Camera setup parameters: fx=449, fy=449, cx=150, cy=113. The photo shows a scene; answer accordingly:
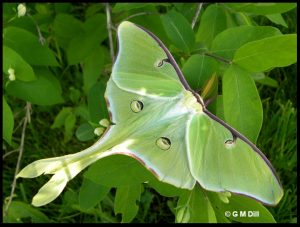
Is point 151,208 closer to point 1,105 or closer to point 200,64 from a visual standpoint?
point 1,105

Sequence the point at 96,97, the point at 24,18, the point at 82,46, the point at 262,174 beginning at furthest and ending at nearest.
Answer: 1. the point at 82,46
2. the point at 24,18
3. the point at 96,97
4. the point at 262,174

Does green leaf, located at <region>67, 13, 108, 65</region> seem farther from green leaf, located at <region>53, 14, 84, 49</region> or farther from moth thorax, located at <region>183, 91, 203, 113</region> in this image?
moth thorax, located at <region>183, 91, 203, 113</region>

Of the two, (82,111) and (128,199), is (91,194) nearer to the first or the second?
(128,199)

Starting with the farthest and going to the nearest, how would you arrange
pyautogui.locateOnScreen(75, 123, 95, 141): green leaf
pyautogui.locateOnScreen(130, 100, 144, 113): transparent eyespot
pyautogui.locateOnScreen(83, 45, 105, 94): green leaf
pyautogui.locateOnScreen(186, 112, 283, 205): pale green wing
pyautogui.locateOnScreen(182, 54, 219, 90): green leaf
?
pyautogui.locateOnScreen(83, 45, 105, 94): green leaf < pyautogui.locateOnScreen(75, 123, 95, 141): green leaf < pyautogui.locateOnScreen(182, 54, 219, 90): green leaf < pyautogui.locateOnScreen(130, 100, 144, 113): transparent eyespot < pyautogui.locateOnScreen(186, 112, 283, 205): pale green wing

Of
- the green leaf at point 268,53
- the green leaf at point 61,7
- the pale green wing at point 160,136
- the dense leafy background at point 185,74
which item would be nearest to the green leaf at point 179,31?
the dense leafy background at point 185,74

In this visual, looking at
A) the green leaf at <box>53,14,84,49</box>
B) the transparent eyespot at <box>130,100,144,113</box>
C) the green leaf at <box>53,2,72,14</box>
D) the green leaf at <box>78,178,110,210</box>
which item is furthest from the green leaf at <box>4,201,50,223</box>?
the transparent eyespot at <box>130,100,144,113</box>

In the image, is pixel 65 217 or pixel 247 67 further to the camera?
pixel 65 217

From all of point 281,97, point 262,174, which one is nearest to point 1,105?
point 262,174
